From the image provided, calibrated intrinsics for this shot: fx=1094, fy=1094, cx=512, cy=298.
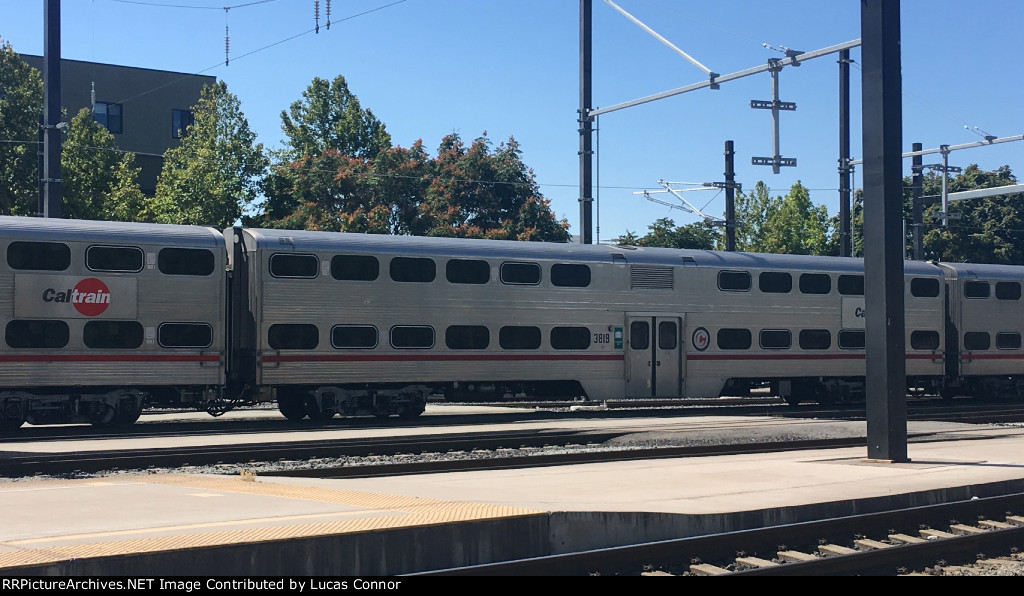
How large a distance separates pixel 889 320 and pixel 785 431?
727cm

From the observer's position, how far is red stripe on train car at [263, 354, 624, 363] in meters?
24.2

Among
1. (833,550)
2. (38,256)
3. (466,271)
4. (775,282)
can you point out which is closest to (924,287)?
(775,282)

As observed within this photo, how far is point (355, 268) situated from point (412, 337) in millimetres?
2118

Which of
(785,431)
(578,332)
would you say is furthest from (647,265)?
(785,431)

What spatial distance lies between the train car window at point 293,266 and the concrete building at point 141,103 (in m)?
43.4

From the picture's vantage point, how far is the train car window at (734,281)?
97.7ft

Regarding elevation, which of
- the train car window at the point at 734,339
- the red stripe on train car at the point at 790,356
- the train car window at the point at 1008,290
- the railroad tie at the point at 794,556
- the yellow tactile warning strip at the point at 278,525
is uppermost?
the train car window at the point at 1008,290

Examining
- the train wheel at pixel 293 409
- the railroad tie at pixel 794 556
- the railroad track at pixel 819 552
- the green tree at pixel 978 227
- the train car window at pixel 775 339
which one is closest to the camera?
the railroad track at pixel 819 552

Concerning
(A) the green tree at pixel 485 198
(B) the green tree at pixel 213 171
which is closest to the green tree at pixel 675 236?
(A) the green tree at pixel 485 198

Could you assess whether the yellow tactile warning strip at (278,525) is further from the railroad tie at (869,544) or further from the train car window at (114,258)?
the train car window at (114,258)

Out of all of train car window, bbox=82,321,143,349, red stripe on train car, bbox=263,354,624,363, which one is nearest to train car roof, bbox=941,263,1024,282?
red stripe on train car, bbox=263,354,624,363

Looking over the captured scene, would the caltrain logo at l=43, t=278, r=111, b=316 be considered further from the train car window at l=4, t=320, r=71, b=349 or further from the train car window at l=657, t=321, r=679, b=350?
the train car window at l=657, t=321, r=679, b=350

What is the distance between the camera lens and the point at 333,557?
27.8 ft
